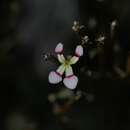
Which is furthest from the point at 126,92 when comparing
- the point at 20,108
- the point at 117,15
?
the point at 20,108

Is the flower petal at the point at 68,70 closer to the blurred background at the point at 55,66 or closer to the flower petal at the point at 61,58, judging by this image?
the flower petal at the point at 61,58

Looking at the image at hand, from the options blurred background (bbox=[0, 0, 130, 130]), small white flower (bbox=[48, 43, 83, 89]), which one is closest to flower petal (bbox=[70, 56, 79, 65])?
small white flower (bbox=[48, 43, 83, 89])

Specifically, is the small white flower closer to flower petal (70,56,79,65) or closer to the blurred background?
flower petal (70,56,79,65)

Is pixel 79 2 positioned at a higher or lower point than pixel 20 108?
higher

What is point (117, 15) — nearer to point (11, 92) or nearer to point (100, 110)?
point (100, 110)

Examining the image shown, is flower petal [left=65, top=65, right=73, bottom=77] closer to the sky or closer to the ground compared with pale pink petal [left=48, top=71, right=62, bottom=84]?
closer to the sky

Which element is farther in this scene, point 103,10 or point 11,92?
point 11,92
